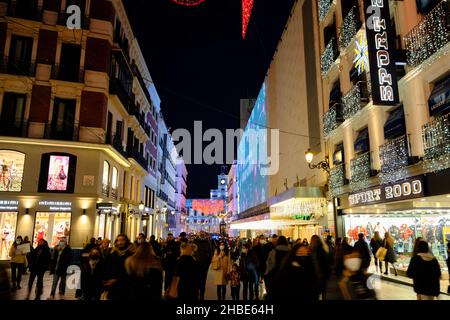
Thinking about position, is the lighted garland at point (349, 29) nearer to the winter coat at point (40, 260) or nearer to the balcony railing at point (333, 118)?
the balcony railing at point (333, 118)

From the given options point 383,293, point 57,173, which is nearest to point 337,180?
point 383,293

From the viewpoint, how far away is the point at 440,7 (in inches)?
381

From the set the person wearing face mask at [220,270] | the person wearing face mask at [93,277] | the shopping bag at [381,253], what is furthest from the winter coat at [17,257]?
the shopping bag at [381,253]

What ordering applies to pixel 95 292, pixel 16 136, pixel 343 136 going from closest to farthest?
pixel 95 292, pixel 343 136, pixel 16 136

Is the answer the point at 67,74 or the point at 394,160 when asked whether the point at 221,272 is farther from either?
the point at 67,74

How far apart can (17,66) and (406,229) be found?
2273 cm

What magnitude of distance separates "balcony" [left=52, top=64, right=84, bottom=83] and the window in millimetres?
2346

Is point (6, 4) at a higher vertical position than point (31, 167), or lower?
higher

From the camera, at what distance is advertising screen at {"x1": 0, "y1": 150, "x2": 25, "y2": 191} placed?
1977 cm

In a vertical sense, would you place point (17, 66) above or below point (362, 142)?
above

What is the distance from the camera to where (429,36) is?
10281mm
